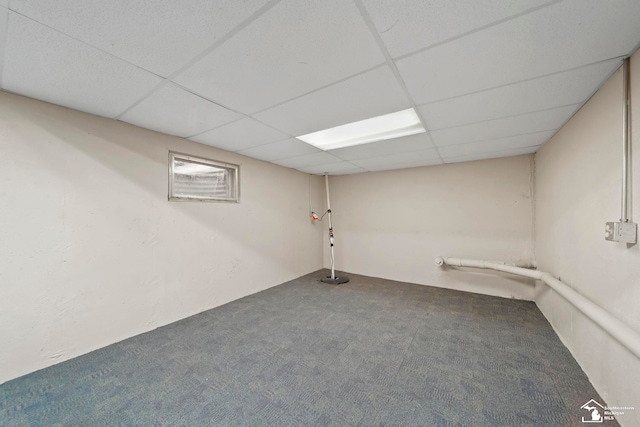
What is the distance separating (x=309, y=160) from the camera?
3.54 metres

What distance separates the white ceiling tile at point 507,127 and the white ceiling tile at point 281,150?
4.83 ft

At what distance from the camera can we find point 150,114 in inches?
78.2

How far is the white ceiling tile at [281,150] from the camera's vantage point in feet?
9.02

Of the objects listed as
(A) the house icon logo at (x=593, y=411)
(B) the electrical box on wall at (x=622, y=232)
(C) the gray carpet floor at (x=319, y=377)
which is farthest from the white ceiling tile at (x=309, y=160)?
(A) the house icon logo at (x=593, y=411)

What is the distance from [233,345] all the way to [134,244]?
1.42 meters

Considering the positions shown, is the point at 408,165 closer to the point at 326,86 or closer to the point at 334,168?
the point at 334,168

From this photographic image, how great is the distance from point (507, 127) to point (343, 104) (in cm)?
169

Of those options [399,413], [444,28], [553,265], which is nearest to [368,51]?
[444,28]

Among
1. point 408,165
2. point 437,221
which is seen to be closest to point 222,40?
point 408,165

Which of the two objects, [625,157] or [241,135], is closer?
[625,157]

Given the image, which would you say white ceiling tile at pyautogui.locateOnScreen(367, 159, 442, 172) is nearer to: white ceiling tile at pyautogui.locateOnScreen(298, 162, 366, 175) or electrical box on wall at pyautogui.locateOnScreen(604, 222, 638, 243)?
white ceiling tile at pyautogui.locateOnScreen(298, 162, 366, 175)

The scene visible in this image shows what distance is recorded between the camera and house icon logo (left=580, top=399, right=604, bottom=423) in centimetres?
134

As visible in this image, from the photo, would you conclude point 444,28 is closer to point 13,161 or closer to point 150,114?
point 150,114

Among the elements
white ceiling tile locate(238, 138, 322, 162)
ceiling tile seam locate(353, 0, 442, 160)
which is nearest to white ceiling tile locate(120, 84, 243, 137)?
white ceiling tile locate(238, 138, 322, 162)
